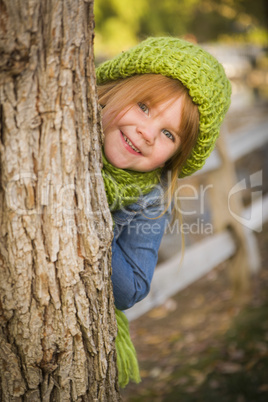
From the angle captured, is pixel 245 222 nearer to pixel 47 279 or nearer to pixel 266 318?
pixel 266 318

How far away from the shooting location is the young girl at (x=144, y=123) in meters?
1.54

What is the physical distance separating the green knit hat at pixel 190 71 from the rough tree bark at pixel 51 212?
511mm

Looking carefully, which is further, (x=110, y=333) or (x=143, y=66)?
(x=143, y=66)

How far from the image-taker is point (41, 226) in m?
1.06

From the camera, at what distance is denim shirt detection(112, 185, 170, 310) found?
157cm

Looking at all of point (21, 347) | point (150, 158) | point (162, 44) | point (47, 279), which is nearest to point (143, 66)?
point (162, 44)

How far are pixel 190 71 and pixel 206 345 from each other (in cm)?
231

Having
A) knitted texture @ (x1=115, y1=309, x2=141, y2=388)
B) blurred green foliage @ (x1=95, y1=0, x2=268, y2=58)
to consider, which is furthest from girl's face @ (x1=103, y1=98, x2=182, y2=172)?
blurred green foliage @ (x1=95, y1=0, x2=268, y2=58)

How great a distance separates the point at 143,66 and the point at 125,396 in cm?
218

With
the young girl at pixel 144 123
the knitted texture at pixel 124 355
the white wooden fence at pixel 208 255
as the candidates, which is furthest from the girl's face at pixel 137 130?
the white wooden fence at pixel 208 255

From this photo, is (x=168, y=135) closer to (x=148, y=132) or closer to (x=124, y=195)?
(x=148, y=132)

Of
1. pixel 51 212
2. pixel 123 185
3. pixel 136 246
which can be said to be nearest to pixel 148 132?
pixel 123 185

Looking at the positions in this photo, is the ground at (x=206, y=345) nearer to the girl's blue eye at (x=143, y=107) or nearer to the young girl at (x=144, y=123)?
the young girl at (x=144, y=123)

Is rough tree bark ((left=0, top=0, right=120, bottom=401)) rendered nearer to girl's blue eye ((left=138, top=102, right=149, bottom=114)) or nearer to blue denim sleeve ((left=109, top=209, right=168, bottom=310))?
blue denim sleeve ((left=109, top=209, right=168, bottom=310))
